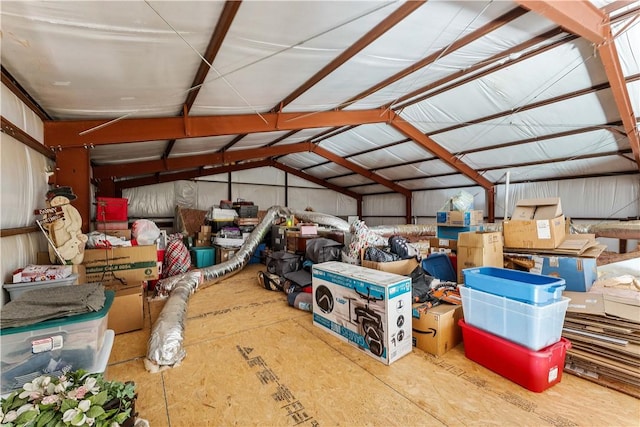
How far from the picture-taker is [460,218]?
3912 millimetres

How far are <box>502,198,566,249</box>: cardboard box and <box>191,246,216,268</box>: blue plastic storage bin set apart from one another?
5.13 m

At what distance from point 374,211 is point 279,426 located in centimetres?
1044

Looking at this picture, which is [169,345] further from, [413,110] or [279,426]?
[413,110]

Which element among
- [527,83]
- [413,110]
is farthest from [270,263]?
[527,83]

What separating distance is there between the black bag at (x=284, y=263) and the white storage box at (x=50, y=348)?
266 cm

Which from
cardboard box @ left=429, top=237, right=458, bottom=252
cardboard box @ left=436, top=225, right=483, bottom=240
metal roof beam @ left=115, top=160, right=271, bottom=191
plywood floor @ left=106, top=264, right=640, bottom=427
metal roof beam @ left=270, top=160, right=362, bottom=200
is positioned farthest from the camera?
metal roof beam @ left=270, top=160, right=362, bottom=200

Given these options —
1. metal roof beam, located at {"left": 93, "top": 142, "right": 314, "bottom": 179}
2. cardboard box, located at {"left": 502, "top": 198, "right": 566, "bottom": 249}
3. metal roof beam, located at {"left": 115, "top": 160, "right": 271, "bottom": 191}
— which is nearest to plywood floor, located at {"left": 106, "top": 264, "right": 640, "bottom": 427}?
cardboard box, located at {"left": 502, "top": 198, "right": 566, "bottom": 249}

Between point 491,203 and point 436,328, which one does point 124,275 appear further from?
point 491,203

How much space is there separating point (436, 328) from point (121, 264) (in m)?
3.20

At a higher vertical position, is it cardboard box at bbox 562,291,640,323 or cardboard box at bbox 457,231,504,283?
cardboard box at bbox 457,231,504,283

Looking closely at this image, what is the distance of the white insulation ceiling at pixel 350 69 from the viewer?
1724 millimetres

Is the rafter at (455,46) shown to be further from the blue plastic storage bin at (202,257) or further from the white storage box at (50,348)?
the blue plastic storage bin at (202,257)

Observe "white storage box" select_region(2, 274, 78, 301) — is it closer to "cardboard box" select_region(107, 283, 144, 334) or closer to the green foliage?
"cardboard box" select_region(107, 283, 144, 334)

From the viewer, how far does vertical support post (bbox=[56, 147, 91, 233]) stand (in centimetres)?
292
